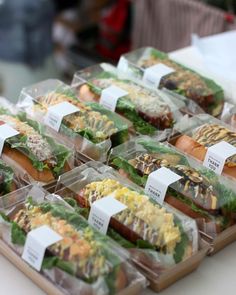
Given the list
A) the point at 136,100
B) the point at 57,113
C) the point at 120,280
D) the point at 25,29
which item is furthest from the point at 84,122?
the point at 25,29

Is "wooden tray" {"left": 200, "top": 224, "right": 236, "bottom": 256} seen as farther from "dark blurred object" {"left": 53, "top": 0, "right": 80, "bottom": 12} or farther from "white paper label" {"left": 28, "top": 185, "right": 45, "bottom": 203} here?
"dark blurred object" {"left": 53, "top": 0, "right": 80, "bottom": 12}

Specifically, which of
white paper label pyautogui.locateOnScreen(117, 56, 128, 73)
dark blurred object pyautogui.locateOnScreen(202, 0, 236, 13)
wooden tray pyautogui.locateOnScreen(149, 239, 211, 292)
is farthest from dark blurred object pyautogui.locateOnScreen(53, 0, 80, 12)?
wooden tray pyautogui.locateOnScreen(149, 239, 211, 292)

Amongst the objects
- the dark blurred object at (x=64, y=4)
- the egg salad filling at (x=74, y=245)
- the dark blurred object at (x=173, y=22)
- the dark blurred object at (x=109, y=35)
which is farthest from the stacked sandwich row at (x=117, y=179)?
the dark blurred object at (x=64, y=4)

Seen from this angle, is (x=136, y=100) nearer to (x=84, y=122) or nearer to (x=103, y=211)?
(x=84, y=122)

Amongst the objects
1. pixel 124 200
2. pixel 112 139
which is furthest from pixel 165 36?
pixel 124 200

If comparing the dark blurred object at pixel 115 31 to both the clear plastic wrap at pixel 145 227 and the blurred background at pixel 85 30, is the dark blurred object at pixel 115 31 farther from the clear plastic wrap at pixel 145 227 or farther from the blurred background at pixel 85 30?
the clear plastic wrap at pixel 145 227

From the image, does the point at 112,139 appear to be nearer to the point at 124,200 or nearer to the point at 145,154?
the point at 145,154
